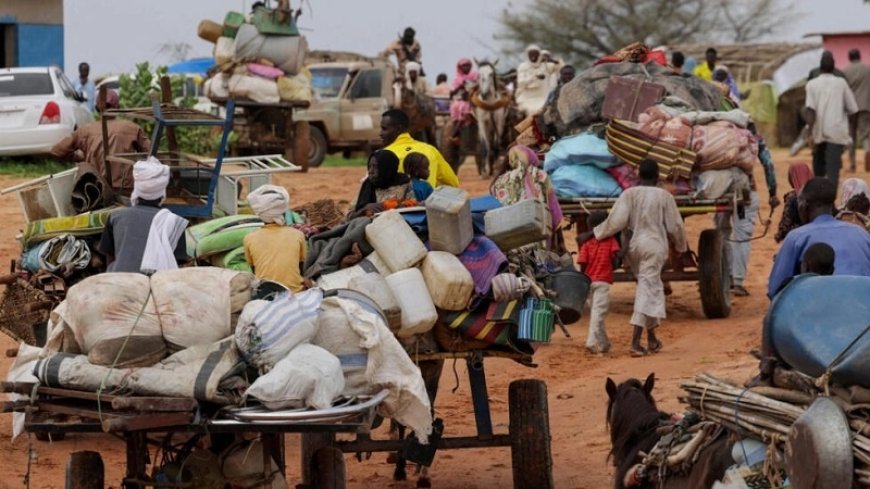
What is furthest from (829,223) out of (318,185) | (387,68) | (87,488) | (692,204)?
(387,68)

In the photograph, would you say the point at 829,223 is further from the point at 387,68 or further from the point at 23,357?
the point at 387,68

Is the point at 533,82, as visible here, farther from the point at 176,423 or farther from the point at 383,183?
the point at 176,423

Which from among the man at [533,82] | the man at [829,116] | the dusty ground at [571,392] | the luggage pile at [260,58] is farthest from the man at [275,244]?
the man at [533,82]

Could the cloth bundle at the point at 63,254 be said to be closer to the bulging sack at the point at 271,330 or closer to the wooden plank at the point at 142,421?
the bulging sack at the point at 271,330

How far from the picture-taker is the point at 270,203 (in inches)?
367

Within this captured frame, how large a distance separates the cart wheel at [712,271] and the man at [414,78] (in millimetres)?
13833

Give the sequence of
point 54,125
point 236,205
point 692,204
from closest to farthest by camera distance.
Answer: point 236,205
point 692,204
point 54,125

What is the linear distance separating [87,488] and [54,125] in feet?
58.3

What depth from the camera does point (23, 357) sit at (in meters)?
8.01

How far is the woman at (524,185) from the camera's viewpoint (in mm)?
12711

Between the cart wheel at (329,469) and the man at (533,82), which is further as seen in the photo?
the man at (533,82)

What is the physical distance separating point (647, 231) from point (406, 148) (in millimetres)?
3152

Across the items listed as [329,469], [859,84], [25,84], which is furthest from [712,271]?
[859,84]

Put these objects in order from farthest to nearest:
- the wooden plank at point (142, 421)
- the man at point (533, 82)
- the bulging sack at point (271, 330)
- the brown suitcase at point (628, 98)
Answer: the man at point (533, 82)
the brown suitcase at point (628, 98)
the bulging sack at point (271, 330)
the wooden plank at point (142, 421)
